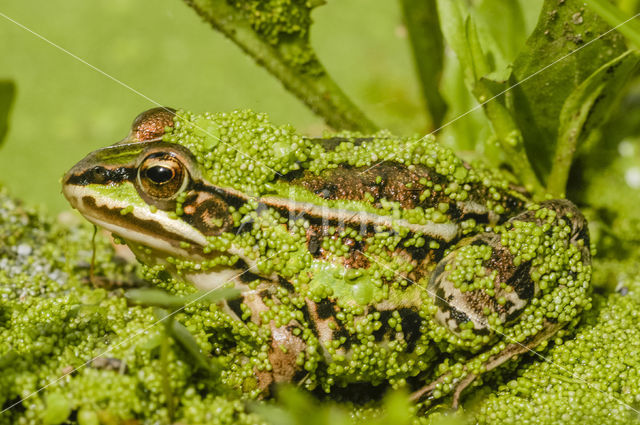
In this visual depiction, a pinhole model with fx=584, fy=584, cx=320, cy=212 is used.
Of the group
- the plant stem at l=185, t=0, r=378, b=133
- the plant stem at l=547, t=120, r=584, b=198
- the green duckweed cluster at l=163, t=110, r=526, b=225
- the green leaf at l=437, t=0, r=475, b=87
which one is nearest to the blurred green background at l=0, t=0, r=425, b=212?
the plant stem at l=185, t=0, r=378, b=133

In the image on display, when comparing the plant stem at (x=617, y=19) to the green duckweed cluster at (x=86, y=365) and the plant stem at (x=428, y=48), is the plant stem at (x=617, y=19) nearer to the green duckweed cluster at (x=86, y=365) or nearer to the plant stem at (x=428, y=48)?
the plant stem at (x=428, y=48)

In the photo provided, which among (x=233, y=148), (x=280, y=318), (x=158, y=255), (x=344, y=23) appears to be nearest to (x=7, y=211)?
(x=158, y=255)

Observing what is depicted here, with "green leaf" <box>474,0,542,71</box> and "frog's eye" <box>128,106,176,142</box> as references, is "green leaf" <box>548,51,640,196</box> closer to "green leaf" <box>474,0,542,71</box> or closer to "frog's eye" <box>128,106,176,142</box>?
"green leaf" <box>474,0,542,71</box>

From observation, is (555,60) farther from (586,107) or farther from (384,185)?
(384,185)

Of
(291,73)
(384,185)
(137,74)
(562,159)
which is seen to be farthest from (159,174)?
(137,74)

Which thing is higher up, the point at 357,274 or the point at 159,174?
the point at 159,174

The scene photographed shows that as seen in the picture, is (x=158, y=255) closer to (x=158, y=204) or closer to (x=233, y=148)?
(x=158, y=204)
